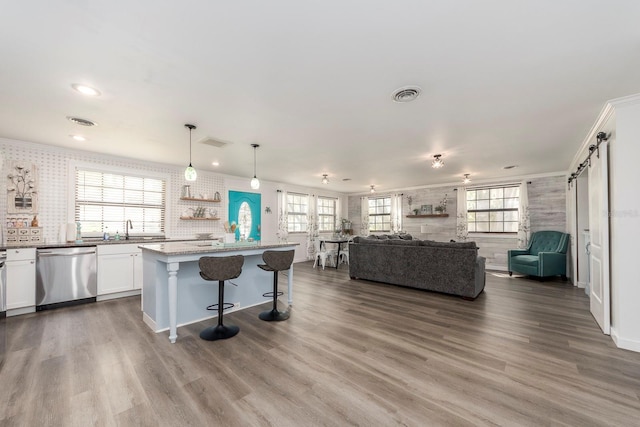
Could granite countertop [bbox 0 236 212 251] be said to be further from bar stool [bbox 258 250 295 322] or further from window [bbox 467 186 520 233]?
window [bbox 467 186 520 233]

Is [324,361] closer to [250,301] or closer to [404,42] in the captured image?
[250,301]

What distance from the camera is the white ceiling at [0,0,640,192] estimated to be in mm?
1596

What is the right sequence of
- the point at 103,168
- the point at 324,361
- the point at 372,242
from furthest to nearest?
the point at 372,242 < the point at 103,168 < the point at 324,361

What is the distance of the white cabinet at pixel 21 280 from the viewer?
139 inches

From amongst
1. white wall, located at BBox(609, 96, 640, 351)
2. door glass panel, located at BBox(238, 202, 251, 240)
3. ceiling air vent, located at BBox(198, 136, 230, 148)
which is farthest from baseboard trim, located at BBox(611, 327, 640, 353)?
door glass panel, located at BBox(238, 202, 251, 240)

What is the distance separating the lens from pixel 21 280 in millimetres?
3629

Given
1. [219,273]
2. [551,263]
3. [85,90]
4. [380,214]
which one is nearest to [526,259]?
[551,263]

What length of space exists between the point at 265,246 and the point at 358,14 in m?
2.82

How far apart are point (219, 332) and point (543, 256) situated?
251 inches

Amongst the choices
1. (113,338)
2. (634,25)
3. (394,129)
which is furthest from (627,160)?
(113,338)

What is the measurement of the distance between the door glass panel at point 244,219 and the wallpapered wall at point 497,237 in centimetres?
486

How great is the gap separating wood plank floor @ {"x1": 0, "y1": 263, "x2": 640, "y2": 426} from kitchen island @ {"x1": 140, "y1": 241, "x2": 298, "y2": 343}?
181 mm

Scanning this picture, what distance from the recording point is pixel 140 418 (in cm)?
169

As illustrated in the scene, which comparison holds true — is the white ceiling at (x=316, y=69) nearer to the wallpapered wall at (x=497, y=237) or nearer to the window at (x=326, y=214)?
the wallpapered wall at (x=497, y=237)
